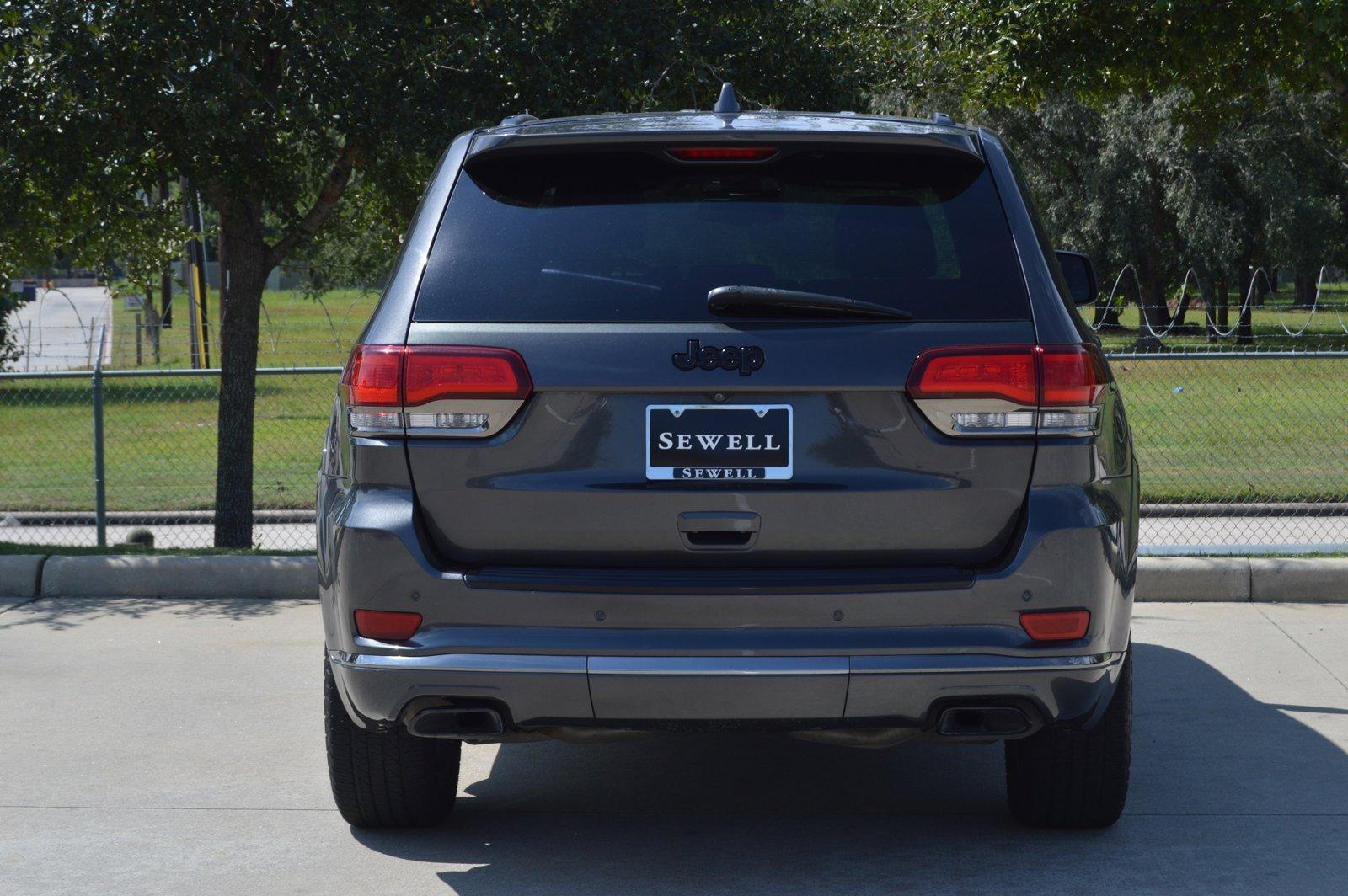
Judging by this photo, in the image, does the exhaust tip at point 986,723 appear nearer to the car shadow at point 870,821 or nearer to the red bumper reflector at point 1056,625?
the red bumper reflector at point 1056,625

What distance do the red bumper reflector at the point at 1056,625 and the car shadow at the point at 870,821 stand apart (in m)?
0.77

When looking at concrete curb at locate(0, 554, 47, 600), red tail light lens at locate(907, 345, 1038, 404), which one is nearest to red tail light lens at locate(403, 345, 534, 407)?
red tail light lens at locate(907, 345, 1038, 404)

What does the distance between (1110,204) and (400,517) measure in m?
34.3

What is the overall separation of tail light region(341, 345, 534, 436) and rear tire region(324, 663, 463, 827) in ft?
2.92

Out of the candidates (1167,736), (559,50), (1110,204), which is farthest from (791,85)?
(1110,204)

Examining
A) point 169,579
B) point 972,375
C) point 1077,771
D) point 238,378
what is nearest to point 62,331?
point 238,378

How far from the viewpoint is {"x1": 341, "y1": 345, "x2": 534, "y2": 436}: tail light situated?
360 cm

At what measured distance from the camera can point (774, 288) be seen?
3645 millimetres

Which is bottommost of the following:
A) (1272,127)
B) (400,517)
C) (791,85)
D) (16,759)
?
(16,759)

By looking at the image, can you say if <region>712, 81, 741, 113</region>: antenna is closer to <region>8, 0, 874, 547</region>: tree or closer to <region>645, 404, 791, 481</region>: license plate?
<region>645, 404, 791, 481</region>: license plate

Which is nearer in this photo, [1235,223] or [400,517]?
[400,517]

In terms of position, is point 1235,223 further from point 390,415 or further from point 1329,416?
point 390,415

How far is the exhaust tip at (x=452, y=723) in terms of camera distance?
368 cm

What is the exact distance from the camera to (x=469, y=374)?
3605 mm
